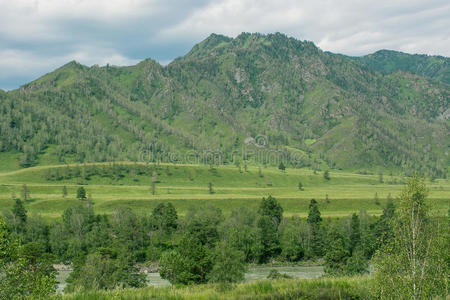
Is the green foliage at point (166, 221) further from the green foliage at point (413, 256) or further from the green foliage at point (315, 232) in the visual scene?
the green foliage at point (413, 256)

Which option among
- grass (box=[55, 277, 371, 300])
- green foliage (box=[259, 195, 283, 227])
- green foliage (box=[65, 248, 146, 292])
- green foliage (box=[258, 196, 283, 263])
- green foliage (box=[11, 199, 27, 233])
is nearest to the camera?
grass (box=[55, 277, 371, 300])

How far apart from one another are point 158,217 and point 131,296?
396 ft

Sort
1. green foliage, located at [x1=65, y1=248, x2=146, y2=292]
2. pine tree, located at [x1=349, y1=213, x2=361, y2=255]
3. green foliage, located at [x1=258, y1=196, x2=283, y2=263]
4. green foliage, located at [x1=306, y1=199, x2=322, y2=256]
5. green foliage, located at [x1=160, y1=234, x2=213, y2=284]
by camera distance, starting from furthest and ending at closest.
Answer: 1. pine tree, located at [x1=349, y1=213, x2=361, y2=255]
2. green foliage, located at [x1=306, y1=199, x2=322, y2=256]
3. green foliage, located at [x1=258, y1=196, x2=283, y2=263]
4. green foliage, located at [x1=160, y1=234, x2=213, y2=284]
5. green foliage, located at [x1=65, y1=248, x2=146, y2=292]

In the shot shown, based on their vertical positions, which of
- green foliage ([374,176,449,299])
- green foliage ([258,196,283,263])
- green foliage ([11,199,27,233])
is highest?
green foliage ([374,176,449,299])

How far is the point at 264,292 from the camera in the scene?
31.5 meters

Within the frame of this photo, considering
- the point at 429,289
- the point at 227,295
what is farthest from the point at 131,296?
the point at 429,289

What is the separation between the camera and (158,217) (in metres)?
147

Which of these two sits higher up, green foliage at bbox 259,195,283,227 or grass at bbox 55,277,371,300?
grass at bbox 55,277,371,300

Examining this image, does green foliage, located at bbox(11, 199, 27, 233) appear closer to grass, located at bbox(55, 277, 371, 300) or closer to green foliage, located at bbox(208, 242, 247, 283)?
green foliage, located at bbox(208, 242, 247, 283)

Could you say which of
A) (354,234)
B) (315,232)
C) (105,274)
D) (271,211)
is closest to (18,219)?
(105,274)

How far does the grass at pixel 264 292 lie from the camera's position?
1154 inches

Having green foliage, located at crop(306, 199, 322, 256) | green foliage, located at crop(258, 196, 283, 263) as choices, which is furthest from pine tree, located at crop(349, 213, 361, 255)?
green foliage, located at crop(258, 196, 283, 263)

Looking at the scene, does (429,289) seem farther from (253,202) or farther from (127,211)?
(253,202)

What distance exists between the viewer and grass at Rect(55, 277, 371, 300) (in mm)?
29312
